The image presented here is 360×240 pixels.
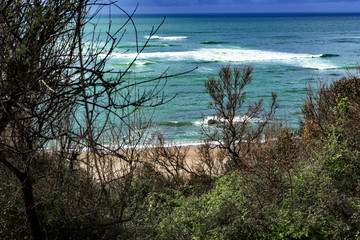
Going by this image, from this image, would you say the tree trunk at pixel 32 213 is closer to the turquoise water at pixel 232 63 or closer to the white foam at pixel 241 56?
the turquoise water at pixel 232 63

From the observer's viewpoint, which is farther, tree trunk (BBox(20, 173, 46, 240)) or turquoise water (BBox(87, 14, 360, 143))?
turquoise water (BBox(87, 14, 360, 143))

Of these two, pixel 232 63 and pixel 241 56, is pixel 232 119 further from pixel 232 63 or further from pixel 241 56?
pixel 241 56

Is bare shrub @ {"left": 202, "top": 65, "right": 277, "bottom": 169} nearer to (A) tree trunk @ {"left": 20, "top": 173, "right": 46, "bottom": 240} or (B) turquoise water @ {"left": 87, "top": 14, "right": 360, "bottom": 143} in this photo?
(B) turquoise water @ {"left": 87, "top": 14, "right": 360, "bottom": 143}

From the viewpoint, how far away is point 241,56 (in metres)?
52.3

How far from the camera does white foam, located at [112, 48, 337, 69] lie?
156ft

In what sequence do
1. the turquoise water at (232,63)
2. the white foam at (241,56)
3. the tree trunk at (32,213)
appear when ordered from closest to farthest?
1. the tree trunk at (32,213)
2. the turquoise water at (232,63)
3. the white foam at (241,56)

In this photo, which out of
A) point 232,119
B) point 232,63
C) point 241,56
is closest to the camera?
point 232,119

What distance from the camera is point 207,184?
11164mm

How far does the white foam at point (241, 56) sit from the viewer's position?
4744cm

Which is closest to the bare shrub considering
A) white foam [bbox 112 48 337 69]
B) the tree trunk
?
the tree trunk

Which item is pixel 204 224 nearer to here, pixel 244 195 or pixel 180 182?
pixel 244 195

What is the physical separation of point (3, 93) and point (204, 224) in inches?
140

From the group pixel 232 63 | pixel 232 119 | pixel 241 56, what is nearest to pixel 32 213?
pixel 232 119

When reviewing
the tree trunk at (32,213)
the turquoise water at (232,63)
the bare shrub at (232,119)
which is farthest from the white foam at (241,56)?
the tree trunk at (32,213)
